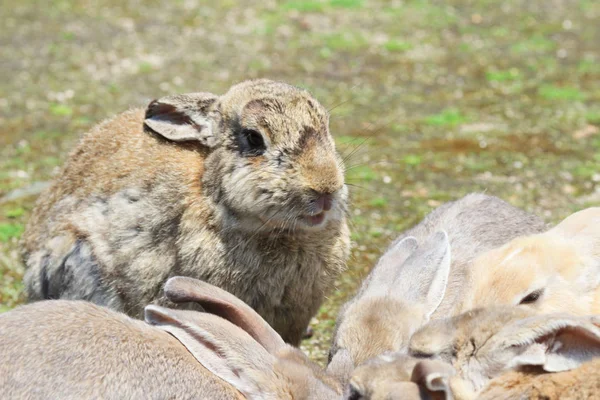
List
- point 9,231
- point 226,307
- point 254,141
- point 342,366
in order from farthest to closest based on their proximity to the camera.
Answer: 1. point 9,231
2. point 254,141
3. point 226,307
4. point 342,366

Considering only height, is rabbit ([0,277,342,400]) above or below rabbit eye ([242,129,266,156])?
below

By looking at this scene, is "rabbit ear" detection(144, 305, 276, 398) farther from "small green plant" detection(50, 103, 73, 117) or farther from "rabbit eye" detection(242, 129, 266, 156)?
"small green plant" detection(50, 103, 73, 117)

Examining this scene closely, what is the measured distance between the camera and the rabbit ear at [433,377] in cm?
410

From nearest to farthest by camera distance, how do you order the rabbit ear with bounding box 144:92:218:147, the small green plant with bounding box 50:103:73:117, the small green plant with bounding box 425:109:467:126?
the rabbit ear with bounding box 144:92:218:147, the small green plant with bounding box 425:109:467:126, the small green plant with bounding box 50:103:73:117

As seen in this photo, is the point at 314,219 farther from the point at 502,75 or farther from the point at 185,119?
the point at 502,75

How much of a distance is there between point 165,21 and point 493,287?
9.65 meters

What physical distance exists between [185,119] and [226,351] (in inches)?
90.4

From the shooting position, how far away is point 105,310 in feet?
17.5

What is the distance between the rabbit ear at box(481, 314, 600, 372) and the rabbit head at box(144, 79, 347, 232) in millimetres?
1755

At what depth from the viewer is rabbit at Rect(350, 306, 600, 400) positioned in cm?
435

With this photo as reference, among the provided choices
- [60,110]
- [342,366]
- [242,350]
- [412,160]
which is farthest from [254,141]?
[60,110]

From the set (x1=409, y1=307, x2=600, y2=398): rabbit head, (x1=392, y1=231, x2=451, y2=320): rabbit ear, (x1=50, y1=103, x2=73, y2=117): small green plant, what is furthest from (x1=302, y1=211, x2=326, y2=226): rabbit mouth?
(x1=50, y1=103, x2=73, y2=117): small green plant

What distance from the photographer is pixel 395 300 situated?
5168 millimetres

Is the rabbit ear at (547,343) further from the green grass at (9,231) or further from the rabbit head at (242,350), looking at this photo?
the green grass at (9,231)
